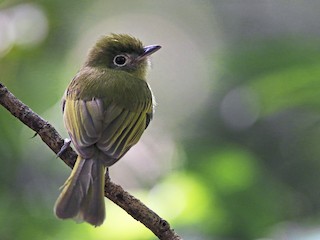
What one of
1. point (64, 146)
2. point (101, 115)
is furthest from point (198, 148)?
point (64, 146)

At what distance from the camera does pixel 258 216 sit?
3.65 meters

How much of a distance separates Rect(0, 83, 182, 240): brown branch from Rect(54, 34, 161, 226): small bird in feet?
0.24

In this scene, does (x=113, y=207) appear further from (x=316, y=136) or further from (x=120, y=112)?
(x=316, y=136)

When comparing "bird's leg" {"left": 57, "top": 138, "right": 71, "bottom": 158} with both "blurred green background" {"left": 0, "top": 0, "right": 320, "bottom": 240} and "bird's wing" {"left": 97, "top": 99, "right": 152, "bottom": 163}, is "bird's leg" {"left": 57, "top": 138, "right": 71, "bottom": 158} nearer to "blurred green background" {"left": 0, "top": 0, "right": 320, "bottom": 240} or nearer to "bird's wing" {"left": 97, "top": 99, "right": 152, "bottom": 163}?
"bird's wing" {"left": 97, "top": 99, "right": 152, "bottom": 163}

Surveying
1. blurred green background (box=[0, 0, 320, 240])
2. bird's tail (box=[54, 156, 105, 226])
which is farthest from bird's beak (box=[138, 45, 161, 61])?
bird's tail (box=[54, 156, 105, 226])

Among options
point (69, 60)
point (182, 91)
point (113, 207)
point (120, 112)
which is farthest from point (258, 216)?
point (182, 91)

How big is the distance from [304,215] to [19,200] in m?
1.55

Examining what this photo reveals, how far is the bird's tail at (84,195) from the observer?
8.06ft

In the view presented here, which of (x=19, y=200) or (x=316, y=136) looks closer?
(x=19, y=200)

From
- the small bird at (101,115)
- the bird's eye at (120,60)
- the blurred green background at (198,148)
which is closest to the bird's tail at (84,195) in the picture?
the small bird at (101,115)

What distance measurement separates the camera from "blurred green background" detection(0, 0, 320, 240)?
342 cm

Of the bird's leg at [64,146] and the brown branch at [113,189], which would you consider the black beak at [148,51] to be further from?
the brown branch at [113,189]

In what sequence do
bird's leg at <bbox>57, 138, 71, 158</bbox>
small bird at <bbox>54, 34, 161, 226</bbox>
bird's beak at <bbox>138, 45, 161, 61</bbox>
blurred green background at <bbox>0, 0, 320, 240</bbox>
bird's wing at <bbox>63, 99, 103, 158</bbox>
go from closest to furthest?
1. small bird at <bbox>54, 34, 161, 226</bbox>
2. bird's leg at <bbox>57, 138, 71, 158</bbox>
3. bird's wing at <bbox>63, 99, 103, 158</bbox>
4. blurred green background at <bbox>0, 0, 320, 240</bbox>
5. bird's beak at <bbox>138, 45, 161, 61</bbox>

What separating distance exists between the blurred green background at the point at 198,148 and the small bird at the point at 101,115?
1.13 feet
